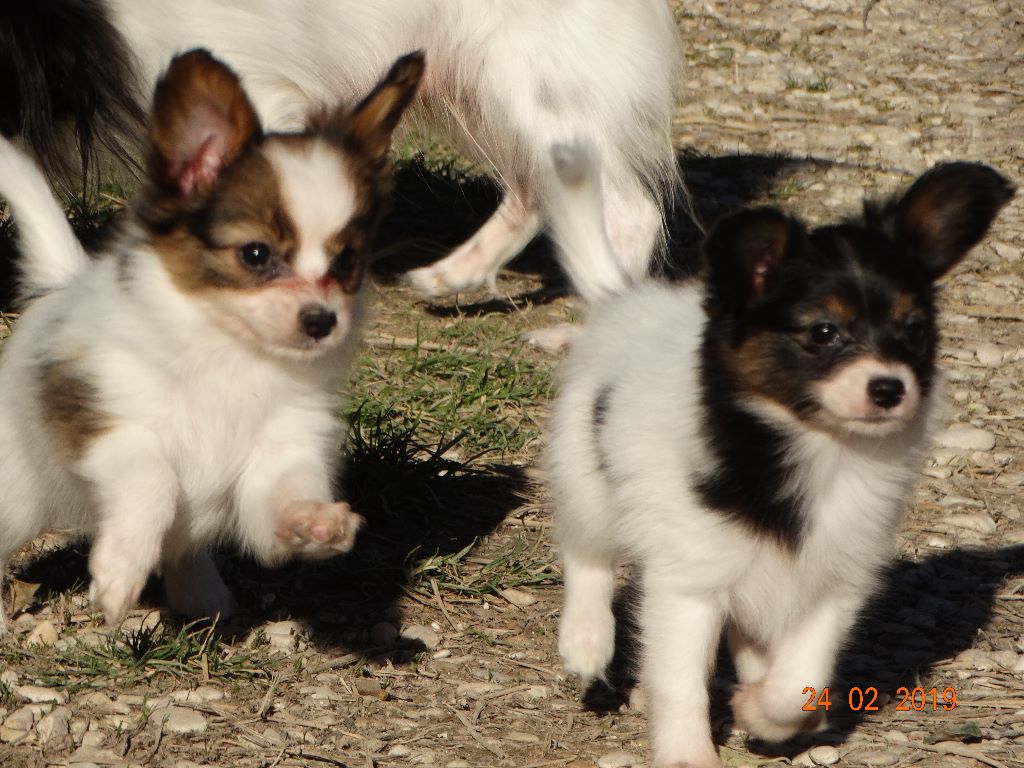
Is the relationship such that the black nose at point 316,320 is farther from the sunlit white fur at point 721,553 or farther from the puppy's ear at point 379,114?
the sunlit white fur at point 721,553

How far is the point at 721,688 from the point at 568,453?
0.66 m

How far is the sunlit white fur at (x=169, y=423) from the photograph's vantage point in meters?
3.07

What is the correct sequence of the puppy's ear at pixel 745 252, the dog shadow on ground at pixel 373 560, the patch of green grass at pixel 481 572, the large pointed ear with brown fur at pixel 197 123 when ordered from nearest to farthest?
the puppy's ear at pixel 745 252, the large pointed ear with brown fur at pixel 197 123, the dog shadow on ground at pixel 373 560, the patch of green grass at pixel 481 572

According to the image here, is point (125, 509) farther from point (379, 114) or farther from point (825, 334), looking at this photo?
point (825, 334)

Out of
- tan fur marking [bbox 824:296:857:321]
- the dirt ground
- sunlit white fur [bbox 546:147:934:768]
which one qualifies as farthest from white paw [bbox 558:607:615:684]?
tan fur marking [bbox 824:296:857:321]

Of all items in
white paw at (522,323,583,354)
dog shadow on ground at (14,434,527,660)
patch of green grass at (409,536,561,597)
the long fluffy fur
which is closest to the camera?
dog shadow on ground at (14,434,527,660)

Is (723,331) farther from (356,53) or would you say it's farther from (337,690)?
(356,53)

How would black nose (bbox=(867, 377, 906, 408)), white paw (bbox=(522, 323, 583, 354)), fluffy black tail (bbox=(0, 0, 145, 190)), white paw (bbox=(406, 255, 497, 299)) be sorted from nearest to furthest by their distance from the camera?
black nose (bbox=(867, 377, 906, 408)) < fluffy black tail (bbox=(0, 0, 145, 190)) < white paw (bbox=(522, 323, 583, 354)) < white paw (bbox=(406, 255, 497, 299))

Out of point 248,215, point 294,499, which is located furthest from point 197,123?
point 294,499

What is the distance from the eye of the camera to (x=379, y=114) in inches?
132

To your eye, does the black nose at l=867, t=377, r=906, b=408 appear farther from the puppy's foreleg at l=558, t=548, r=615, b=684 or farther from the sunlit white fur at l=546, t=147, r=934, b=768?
the puppy's foreleg at l=558, t=548, r=615, b=684

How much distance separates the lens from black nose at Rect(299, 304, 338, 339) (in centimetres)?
304

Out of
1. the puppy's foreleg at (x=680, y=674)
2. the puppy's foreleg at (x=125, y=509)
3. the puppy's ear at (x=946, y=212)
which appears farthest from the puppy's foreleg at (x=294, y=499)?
the puppy's ear at (x=946, y=212)

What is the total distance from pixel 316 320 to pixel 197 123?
1.60ft
